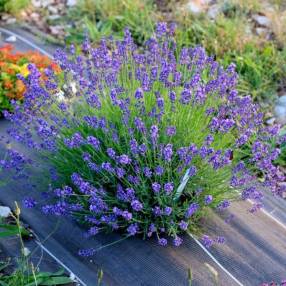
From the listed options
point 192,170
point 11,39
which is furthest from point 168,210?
point 11,39

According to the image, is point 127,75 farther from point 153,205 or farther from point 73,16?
point 73,16

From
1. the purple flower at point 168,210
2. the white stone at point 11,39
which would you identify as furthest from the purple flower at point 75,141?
the white stone at point 11,39

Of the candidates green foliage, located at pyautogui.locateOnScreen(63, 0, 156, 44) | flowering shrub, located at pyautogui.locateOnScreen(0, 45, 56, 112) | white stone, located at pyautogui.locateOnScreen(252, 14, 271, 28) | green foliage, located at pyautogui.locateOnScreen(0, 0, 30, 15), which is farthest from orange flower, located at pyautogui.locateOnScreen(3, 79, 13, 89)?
white stone, located at pyautogui.locateOnScreen(252, 14, 271, 28)

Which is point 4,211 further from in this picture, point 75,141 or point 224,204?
point 224,204

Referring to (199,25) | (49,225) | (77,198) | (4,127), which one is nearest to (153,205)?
(77,198)

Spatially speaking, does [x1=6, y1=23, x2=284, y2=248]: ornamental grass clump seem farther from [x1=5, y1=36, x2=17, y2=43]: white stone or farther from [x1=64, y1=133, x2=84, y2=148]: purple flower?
[x1=5, y1=36, x2=17, y2=43]: white stone
